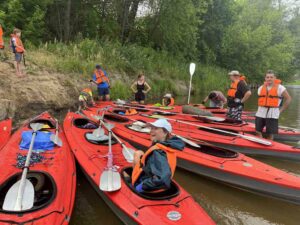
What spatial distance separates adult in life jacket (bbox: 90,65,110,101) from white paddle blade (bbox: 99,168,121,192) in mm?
6158

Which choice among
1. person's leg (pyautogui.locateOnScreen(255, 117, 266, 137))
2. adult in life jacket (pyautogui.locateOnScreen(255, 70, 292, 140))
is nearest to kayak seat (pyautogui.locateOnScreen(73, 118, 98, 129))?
person's leg (pyautogui.locateOnScreen(255, 117, 266, 137))

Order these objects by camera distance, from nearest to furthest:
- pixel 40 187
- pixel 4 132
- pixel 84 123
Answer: pixel 40 187
pixel 4 132
pixel 84 123

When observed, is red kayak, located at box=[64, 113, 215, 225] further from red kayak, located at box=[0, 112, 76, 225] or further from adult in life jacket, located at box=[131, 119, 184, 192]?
red kayak, located at box=[0, 112, 76, 225]

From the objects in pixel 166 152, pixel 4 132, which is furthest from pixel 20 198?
pixel 4 132

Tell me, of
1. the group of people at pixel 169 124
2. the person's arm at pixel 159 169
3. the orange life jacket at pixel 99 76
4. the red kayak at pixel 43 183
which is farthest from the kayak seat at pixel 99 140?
the orange life jacket at pixel 99 76

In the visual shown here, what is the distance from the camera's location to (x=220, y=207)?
4.18 m

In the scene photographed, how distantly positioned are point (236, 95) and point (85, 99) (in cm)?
460

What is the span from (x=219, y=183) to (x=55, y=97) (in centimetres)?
622

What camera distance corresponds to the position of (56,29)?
619 inches

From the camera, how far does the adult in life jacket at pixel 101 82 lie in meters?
9.46

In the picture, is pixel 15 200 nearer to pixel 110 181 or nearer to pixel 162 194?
pixel 110 181

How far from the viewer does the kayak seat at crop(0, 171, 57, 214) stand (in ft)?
10.5

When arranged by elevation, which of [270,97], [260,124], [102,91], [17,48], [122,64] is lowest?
[260,124]

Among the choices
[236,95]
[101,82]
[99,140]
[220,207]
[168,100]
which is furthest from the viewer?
[168,100]
